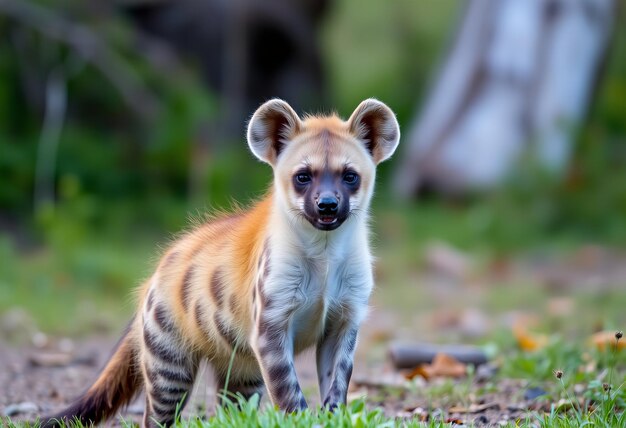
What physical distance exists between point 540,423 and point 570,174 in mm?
8159

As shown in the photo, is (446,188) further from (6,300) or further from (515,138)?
(6,300)

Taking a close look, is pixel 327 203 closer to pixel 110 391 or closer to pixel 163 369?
pixel 163 369

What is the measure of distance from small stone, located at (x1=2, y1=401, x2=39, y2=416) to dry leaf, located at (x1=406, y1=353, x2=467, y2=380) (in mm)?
2314

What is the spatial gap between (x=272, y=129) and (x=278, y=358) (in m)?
1.20

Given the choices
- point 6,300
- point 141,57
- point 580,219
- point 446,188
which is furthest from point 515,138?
point 6,300

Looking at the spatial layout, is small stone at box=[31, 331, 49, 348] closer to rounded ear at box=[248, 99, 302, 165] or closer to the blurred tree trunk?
rounded ear at box=[248, 99, 302, 165]

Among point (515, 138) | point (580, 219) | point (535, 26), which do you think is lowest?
point (580, 219)

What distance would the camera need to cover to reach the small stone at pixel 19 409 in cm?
569

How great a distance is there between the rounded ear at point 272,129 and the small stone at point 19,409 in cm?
201

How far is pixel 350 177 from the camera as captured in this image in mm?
4953

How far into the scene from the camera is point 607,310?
29.3 ft

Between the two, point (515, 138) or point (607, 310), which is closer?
point (607, 310)

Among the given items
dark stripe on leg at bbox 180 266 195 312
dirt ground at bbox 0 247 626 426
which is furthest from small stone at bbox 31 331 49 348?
dark stripe on leg at bbox 180 266 195 312

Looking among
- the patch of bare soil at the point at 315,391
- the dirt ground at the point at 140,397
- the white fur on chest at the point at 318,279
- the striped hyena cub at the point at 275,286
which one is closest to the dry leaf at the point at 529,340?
the patch of bare soil at the point at 315,391
